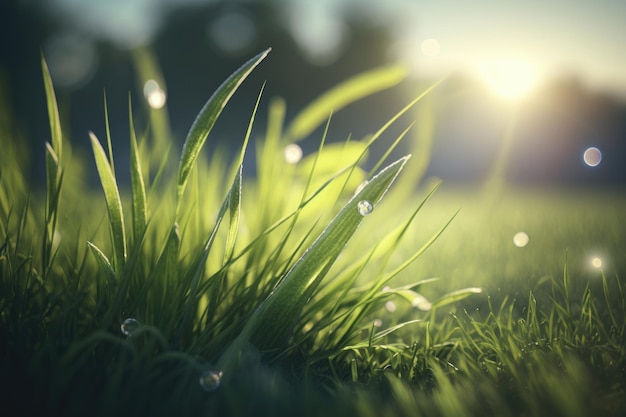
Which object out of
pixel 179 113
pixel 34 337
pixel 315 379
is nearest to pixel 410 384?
pixel 315 379

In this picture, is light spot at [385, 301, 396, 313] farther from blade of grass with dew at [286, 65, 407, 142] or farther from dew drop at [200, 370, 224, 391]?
dew drop at [200, 370, 224, 391]

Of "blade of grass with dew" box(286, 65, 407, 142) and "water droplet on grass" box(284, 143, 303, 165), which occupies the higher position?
"blade of grass with dew" box(286, 65, 407, 142)

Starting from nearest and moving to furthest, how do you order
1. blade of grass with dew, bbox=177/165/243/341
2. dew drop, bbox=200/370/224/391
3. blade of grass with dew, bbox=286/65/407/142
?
dew drop, bbox=200/370/224/391 < blade of grass with dew, bbox=177/165/243/341 < blade of grass with dew, bbox=286/65/407/142

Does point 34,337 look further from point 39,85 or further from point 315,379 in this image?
point 39,85

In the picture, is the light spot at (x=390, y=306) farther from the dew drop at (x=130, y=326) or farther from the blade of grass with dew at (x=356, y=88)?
the dew drop at (x=130, y=326)

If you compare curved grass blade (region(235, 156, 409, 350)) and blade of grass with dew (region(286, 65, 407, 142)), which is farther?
blade of grass with dew (region(286, 65, 407, 142))

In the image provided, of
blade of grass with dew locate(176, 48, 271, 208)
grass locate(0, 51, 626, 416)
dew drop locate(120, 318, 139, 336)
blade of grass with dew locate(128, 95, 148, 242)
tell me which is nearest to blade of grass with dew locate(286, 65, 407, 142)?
grass locate(0, 51, 626, 416)

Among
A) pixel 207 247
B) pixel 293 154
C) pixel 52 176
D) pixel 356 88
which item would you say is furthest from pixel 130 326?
pixel 356 88

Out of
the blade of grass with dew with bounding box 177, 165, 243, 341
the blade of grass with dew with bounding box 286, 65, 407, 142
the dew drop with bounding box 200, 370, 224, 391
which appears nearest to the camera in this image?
the dew drop with bounding box 200, 370, 224, 391
